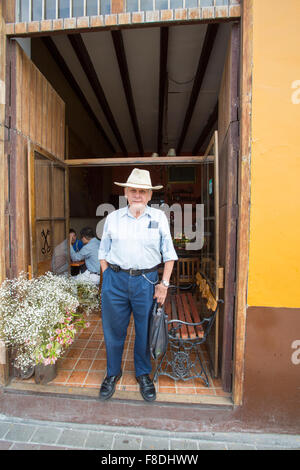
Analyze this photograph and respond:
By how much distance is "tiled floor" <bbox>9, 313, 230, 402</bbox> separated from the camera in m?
2.42

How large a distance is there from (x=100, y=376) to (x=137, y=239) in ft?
4.70

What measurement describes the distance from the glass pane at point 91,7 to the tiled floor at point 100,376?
328 centimetres

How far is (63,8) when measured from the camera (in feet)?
7.50

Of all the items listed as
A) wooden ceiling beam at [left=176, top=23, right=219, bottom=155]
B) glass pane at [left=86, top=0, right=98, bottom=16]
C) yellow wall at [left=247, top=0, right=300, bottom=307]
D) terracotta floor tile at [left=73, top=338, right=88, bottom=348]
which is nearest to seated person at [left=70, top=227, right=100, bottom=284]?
terracotta floor tile at [left=73, top=338, right=88, bottom=348]

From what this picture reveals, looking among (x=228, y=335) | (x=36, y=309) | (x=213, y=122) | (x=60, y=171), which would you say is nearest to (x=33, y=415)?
(x=36, y=309)

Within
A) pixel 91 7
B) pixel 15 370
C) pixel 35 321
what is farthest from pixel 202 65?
pixel 15 370

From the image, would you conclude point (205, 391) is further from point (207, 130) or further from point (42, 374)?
point (207, 130)

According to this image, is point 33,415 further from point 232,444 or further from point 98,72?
point 98,72

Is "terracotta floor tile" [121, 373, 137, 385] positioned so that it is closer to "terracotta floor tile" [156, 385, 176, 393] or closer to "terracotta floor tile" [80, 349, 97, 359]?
"terracotta floor tile" [156, 385, 176, 393]

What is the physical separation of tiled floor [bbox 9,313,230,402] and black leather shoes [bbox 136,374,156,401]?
0.24 ft

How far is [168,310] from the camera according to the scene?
3098 mm

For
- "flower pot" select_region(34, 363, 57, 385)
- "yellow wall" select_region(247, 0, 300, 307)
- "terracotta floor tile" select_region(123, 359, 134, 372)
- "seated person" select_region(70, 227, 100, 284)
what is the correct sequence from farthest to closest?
"seated person" select_region(70, 227, 100, 284)
"terracotta floor tile" select_region(123, 359, 134, 372)
"flower pot" select_region(34, 363, 57, 385)
"yellow wall" select_region(247, 0, 300, 307)

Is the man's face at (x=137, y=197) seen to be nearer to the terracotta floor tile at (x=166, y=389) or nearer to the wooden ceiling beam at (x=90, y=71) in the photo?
the terracotta floor tile at (x=166, y=389)

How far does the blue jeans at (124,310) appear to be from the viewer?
92.7 inches
